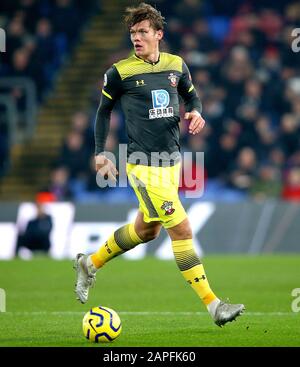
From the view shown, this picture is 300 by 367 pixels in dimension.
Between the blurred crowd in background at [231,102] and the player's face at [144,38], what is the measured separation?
8.67 metres

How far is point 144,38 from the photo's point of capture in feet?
27.5

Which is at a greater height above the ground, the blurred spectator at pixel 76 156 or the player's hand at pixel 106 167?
the player's hand at pixel 106 167

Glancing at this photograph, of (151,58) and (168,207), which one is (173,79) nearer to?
(151,58)

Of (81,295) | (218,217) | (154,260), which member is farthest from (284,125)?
(81,295)

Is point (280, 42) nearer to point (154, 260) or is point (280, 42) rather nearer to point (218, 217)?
point (218, 217)

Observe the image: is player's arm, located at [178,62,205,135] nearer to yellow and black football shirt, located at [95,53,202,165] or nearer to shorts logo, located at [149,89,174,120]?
yellow and black football shirt, located at [95,53,202,165]

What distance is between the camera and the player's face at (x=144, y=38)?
8.35m

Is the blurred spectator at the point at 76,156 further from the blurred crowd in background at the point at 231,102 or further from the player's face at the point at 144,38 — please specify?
the player's face at the point at 144,38

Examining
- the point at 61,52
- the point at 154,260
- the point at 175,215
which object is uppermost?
the point at 61,52

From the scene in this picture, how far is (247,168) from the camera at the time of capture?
17.7 meters

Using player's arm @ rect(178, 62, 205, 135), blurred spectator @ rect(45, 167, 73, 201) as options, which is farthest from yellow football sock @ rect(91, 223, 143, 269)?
blurred spectator @ rect(45, 167, 73, 201)

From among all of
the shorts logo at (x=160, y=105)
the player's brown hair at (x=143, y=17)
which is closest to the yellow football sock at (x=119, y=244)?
the shorts logo at (x=160, y=105)
